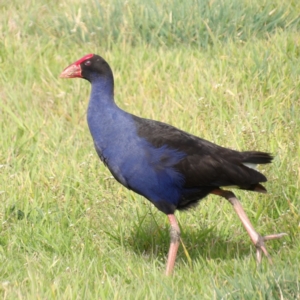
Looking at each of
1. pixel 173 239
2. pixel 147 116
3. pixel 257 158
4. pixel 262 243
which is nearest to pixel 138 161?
pixel 173 239

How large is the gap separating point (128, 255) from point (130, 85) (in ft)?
7.05

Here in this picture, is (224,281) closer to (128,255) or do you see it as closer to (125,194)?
(128,255)

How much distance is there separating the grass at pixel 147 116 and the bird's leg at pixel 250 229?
71mm

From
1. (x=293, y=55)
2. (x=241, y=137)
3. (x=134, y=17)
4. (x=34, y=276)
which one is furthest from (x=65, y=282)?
(x=134, y=17)

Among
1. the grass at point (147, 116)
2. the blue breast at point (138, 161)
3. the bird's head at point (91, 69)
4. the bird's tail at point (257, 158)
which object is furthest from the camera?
the bird's head at point (91, 69)

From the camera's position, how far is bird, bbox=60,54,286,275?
4059 millimetres

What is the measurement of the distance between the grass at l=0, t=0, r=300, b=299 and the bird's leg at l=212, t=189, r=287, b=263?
0.07m

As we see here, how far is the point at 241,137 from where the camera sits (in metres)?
5.05

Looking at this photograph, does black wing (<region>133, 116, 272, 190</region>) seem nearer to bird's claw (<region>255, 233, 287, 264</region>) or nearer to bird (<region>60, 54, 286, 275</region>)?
bird (<region>60, 54, 286, 275</region>)

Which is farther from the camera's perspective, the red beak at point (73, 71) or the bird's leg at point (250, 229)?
the red beak at point (73, 71)

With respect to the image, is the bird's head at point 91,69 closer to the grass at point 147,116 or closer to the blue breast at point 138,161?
the blue breast at point 138,161

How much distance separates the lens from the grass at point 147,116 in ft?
12.6

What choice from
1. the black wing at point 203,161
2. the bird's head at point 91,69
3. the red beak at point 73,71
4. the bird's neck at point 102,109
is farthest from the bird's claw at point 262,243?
the red beak at point 73,71

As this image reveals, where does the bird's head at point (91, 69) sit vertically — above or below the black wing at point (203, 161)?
above
